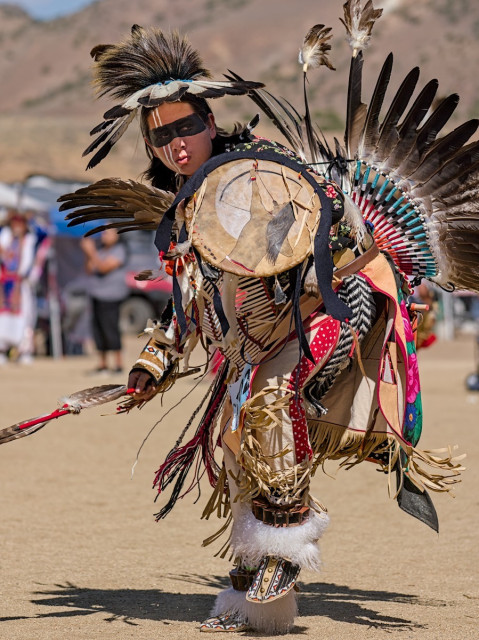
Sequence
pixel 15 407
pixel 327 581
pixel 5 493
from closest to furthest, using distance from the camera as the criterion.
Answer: pixel 327 581, pixel 5 493, pixel 15 407

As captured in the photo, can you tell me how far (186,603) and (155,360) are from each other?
1.03 metres

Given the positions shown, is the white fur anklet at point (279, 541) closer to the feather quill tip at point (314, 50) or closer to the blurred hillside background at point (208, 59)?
the feather quill tip at point (314, 50)

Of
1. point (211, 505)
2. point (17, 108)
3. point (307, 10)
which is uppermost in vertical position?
point (307, 10)

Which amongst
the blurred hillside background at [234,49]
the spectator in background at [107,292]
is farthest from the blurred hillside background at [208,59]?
the spectator in background at [107,292]

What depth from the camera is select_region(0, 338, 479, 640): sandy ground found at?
4031 millimetres

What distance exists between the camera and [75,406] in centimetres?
398

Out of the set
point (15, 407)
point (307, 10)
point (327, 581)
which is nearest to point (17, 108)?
point (307, 10)

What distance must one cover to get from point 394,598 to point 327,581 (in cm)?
42

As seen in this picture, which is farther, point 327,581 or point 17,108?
point 17,108

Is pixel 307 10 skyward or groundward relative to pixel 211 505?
skyward

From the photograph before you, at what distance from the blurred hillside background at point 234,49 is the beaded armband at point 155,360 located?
4929 cm

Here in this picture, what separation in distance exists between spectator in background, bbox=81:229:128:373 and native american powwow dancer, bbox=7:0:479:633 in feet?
31.2

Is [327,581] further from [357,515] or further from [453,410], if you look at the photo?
[453,410]

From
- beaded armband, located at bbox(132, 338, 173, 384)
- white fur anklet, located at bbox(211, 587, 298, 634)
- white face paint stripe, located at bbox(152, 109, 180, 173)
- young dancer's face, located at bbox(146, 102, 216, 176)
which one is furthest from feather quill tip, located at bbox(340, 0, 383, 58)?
white fur anklet, located at bbox(211, 587, 298, 634)
